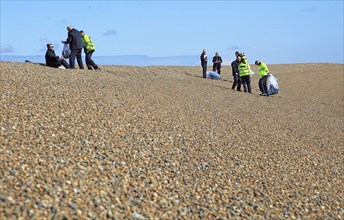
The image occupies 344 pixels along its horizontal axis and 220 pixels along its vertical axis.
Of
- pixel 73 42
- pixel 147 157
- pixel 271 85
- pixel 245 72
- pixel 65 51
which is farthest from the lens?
pixel 271 85

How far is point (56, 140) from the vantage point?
766 centimetres

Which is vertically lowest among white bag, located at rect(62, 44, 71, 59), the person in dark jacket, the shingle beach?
the shingle beach

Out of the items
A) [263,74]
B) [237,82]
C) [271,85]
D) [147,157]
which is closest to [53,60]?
[237,82]

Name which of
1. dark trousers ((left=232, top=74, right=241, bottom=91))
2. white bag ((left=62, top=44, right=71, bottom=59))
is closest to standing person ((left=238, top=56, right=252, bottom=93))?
dark trousers ((left=232, top=74, right=241, bottom=91))

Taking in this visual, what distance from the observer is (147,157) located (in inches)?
309

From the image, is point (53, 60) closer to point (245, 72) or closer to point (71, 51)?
point (71, 51)

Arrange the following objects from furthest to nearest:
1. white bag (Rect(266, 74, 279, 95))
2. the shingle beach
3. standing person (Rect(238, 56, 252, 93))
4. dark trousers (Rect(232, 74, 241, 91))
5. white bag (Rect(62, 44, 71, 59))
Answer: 1. dark trousers (Rect(232, 74, 241, 91))
2. white bag (Rect(266, 74, 279, 95))
3. standing person (Rect(238, 56, 252, 93))
4. white bag (Rect(62, 44, 71, 59))
5. the shingle beach

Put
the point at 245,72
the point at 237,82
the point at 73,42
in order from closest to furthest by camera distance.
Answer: the point at 73,42 → the point at 245,72 → the point at 237,82

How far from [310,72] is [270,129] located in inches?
1007

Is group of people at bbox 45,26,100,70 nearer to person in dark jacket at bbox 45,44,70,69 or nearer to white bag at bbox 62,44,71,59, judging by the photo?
person in dark jacket at bbox 45,44,70,69

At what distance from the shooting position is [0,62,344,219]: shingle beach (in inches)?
235

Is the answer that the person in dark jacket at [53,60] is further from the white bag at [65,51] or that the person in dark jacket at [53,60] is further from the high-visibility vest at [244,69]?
the high-visibility vest at [244,69]

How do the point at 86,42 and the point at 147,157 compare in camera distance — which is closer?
the point at 147,157

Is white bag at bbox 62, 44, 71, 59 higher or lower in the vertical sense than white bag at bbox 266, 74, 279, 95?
higher
